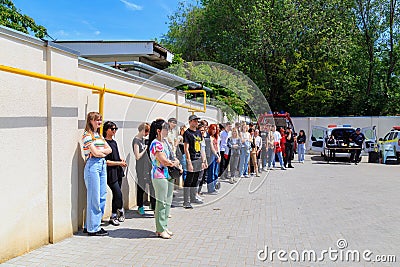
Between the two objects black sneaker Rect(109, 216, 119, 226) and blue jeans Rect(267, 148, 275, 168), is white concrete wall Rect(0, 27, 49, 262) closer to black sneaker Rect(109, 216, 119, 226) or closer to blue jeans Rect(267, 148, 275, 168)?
black sneaker Rect(109, 216, 119, 226)

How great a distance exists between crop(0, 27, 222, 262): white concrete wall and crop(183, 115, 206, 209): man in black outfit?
78.4 inches

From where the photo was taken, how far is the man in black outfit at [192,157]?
7.25m

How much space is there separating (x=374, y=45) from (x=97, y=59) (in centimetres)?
2753

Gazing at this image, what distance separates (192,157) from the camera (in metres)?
7.41

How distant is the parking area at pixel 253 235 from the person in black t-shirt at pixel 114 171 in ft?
0.77

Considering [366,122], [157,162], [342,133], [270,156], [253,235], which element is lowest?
[253,235]

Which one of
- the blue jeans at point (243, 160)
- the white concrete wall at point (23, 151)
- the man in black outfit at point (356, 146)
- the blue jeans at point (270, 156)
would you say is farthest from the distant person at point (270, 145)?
the white concrete wall at point (23, 151)

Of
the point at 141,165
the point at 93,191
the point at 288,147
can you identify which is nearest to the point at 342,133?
the point at 288,147

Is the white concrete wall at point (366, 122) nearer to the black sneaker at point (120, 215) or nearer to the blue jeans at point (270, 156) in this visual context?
the blue jeans at point (270, 156)

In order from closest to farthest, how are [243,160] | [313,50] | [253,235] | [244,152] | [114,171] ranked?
[253,235]
[114,171]
[244,152]
[243,160]
[313,50]

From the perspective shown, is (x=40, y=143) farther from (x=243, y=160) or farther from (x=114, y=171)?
(x=243, y=160)

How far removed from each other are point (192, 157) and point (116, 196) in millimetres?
1919

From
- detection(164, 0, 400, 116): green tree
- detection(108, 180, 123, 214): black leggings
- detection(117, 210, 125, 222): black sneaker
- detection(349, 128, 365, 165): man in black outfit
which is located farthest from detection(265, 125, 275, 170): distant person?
detection(164, 0, 400, 116): green tree

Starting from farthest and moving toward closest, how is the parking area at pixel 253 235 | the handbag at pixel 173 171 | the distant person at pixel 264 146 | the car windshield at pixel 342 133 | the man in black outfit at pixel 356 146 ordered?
the car windshield at pixel 342 133, the man in black outfit at pixel 356 146, the distant person at pixel 264 146, the handbag at pixel 173 171, the parking area at pixel 253 235
